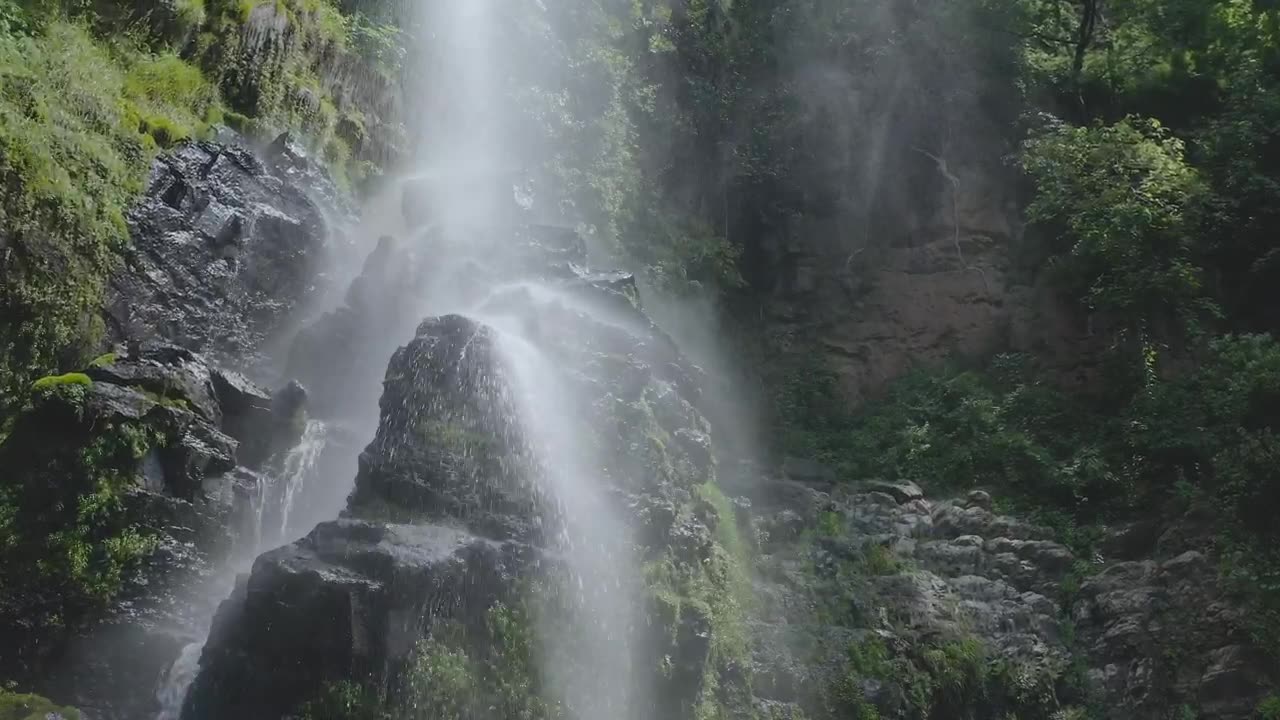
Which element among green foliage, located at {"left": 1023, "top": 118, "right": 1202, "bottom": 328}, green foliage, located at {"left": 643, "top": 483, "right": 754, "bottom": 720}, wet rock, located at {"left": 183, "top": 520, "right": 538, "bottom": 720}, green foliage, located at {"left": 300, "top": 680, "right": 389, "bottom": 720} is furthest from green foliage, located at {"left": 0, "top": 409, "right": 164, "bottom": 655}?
green foliage, located at {"left": 1023, "top": 118, "right": 1202, "bottom": 328}

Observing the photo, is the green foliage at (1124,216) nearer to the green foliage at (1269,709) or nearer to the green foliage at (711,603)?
the green foliage at (1269,709)

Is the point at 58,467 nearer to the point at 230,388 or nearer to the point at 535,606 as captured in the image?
the point at 230,388

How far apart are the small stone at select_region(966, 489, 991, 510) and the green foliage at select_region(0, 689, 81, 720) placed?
1153cm

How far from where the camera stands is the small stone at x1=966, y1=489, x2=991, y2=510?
45.5ft

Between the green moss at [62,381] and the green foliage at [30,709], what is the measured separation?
9.48ft

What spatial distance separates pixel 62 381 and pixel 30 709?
126 inches

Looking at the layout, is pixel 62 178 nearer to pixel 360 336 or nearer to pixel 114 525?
pixel 360 336

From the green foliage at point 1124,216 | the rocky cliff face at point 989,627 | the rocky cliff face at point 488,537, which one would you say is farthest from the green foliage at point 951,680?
the green foliage at point 1124,216

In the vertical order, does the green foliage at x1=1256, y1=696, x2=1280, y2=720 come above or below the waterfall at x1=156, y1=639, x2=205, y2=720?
above

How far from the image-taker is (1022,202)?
19.0m

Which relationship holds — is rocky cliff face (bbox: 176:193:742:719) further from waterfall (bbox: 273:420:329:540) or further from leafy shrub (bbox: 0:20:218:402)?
leafy shrub (bbox: 0:20:218:402)

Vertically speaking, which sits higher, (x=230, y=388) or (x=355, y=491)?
(x=230, y=388)

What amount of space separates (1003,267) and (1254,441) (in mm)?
7461

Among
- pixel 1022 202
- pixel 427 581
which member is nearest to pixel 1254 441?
pixel 1022 202
